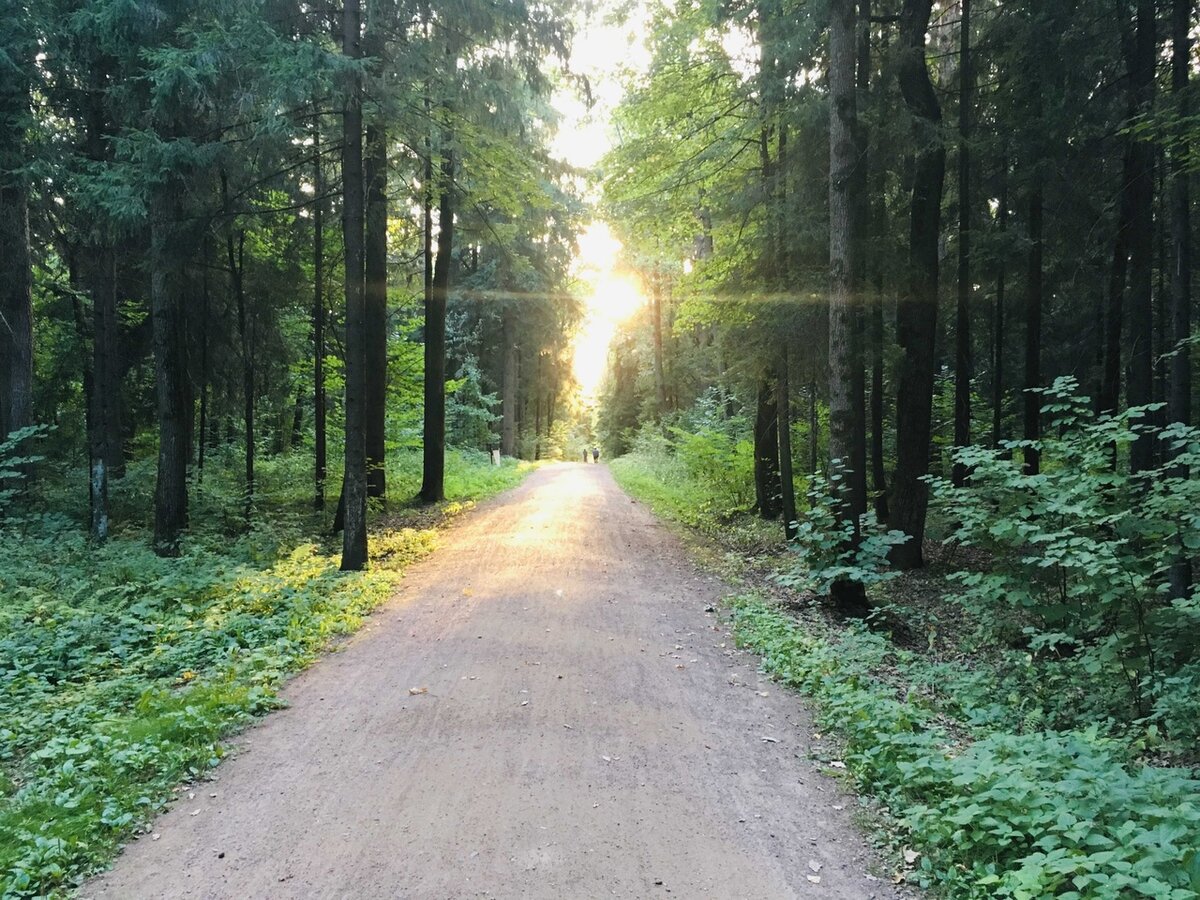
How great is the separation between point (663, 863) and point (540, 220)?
56.1 ft

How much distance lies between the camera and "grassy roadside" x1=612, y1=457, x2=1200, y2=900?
2949 mm

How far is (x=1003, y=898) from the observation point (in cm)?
307

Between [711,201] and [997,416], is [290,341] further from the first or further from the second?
[997,416]

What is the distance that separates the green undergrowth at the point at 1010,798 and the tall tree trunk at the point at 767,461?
9.55 meters

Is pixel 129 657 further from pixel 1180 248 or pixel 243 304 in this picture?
pixel 1180 248

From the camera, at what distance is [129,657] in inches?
245

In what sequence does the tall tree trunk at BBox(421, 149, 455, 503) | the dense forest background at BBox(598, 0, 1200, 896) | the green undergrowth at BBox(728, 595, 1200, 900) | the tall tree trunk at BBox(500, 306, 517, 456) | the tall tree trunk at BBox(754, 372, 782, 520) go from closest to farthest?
the green undergrowth at BBox(728, 595, 1200, 900) → the dense forest background at BBox(598, 0, 1200, 896) → the tall tree trunk at BBox(754, 372, 782, 520) → the tall tree trunk at BBox(421, 149, 455, 503) → the tall tree trunk at BBox(500, 306, 517, 456)

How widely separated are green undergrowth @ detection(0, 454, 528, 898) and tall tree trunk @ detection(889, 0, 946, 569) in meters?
7.88

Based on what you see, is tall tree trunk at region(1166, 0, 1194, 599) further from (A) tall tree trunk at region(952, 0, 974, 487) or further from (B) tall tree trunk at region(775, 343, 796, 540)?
(B) tall tree trunk at region(775, 343, 796, 540)

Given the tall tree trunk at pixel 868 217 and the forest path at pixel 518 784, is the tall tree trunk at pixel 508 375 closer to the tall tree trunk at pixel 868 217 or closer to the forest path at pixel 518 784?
the tall tree trunk at pixel 868 217

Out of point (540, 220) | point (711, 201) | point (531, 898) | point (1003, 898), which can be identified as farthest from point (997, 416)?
point (531, 898)

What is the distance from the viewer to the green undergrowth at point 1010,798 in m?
2.91

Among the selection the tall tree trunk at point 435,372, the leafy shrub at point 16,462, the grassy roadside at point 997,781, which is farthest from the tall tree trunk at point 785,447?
the leafy shrub at point 16,462

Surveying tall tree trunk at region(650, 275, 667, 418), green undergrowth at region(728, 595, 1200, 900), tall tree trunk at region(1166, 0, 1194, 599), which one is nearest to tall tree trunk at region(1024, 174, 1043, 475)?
tall tree trunk at region(1166, 0, 1194, 599)
